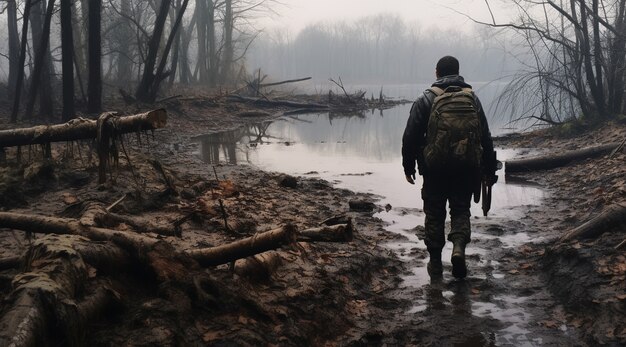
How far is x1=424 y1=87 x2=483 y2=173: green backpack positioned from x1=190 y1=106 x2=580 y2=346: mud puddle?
113 centimetres

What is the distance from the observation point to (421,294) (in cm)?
510

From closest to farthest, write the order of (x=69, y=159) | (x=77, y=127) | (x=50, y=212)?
1. (x=50, y=212)
2. (x=77, y=127)
3. (x=69, y=159)

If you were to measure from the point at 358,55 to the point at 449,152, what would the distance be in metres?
170

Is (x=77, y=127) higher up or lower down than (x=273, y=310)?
higher up

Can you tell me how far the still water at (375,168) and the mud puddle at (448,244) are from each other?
0.04 ft

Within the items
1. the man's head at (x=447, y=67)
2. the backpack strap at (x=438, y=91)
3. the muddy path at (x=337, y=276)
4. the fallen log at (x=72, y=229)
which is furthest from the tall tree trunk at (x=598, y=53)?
the fallen log at (x=72, y=229)

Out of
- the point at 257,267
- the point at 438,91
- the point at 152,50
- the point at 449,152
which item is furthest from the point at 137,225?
the point at 152,50

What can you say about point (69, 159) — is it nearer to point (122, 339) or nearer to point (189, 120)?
point (122, 339)

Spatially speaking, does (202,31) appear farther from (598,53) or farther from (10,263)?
(10,263)

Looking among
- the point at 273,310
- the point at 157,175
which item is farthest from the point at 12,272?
the point at 157,175

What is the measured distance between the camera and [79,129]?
6.82 m

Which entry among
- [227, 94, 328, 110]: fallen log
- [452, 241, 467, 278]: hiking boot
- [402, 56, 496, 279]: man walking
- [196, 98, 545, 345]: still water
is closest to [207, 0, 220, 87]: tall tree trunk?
[227, 94, 328, 110]: fallen log

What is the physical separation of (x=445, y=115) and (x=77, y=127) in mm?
4326

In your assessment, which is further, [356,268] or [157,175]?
[157,175]
